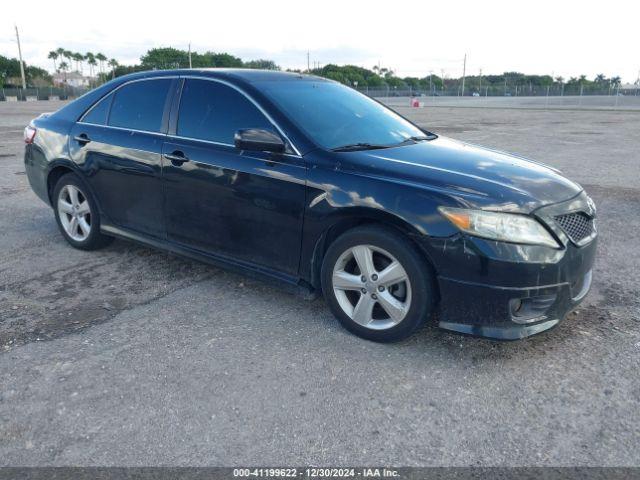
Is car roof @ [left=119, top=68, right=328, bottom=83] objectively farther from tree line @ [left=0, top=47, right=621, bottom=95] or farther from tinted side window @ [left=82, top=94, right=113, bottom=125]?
tree line @ [left=0, top=47, right=621, bottom=95]

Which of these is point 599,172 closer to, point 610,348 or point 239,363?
point 610,348

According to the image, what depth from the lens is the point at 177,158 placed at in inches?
165

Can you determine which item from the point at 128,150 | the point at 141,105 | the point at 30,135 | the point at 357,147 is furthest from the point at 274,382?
the point at 30,135

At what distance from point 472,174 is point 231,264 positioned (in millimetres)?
1779

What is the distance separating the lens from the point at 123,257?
16.8ft

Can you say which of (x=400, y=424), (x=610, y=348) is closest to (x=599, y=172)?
(x=610, y=348)

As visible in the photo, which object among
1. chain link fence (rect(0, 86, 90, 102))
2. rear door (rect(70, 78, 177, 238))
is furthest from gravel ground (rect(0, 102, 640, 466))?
chain link fence (rect(0, 86, 90, 102))

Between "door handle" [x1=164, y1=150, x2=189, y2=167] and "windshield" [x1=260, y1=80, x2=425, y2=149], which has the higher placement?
"windshield" [x1=260, y1=80, x2=425, y2=149]

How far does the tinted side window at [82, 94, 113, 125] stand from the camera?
492 centimetres

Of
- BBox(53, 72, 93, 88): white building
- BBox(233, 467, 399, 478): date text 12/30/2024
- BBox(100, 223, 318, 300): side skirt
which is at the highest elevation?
BBox(53, 72, 93, 88): white building

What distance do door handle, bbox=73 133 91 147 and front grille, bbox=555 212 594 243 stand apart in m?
3.85

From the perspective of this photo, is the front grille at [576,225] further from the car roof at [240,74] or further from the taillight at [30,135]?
the taillight at [30,135]

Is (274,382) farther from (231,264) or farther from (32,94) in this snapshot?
(32,94)

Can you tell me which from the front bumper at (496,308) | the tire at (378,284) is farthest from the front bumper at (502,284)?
the tire at (378,284)
